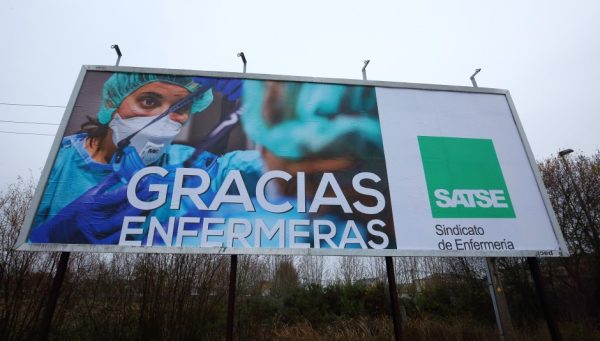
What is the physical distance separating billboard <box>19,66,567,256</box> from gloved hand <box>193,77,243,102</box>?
26mm

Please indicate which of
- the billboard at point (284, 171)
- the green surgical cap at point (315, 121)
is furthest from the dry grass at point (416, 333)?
the green surgical cap at point (315, 121)

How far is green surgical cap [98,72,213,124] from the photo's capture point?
4438mm

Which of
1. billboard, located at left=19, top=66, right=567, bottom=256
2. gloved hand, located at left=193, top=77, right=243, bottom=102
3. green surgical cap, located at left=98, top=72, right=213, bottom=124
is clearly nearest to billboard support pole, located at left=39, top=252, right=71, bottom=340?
billboard, located at left=19, top=66, right=567, bottom=256

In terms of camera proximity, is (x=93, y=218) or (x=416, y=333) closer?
(x=93, y=218)

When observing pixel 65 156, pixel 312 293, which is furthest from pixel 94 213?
pixel 312 293

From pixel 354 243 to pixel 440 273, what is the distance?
452 inches

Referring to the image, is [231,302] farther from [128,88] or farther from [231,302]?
[128,88]

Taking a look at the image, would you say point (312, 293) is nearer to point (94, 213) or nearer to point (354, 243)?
point (354, 243)

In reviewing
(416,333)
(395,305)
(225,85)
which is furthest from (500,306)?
(225,85)

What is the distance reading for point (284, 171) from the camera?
13.8ft

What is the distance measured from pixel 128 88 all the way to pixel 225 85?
147 centimetres

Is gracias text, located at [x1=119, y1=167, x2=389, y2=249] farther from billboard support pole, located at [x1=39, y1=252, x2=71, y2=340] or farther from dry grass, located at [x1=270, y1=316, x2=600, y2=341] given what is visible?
dry grass, located at [x1=270, y1=316, x2=600, y2=341]

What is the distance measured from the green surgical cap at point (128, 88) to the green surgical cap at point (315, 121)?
2.31ft

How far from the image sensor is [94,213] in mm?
3693
